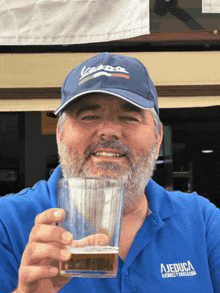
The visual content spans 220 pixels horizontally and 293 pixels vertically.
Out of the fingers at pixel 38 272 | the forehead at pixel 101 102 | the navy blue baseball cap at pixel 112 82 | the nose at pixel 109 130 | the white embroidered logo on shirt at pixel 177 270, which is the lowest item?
the white embroidered logo on shirt at pixel 177 270

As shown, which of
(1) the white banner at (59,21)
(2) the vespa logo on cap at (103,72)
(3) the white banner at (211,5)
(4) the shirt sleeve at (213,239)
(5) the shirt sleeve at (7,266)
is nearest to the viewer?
(5) the shirt sleeve at (7,266)

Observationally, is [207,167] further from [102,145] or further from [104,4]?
[102,145]

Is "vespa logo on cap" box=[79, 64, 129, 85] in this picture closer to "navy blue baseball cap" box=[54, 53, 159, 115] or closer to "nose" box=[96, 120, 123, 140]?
"navy blue baseball cap" box=[54, 53, 159, 115]

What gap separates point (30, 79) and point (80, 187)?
2077 mm

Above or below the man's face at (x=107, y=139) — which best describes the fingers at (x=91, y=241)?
below

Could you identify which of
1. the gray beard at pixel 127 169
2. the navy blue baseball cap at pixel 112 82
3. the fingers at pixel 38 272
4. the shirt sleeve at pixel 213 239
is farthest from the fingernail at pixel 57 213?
the shirt sleeve at pixel 213 239

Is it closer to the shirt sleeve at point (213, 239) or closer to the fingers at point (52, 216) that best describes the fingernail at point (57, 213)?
the fingers at point (52, 216)

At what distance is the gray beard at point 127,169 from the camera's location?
3.93 feet

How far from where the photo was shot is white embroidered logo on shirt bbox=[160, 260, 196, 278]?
1251 millimetres

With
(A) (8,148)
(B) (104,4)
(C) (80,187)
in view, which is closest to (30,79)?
(B) (104,4)

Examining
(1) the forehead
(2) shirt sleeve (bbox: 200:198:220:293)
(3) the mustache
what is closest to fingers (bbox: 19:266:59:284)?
(3) the mustache

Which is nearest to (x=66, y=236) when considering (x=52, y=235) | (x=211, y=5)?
(x=52, y=235)

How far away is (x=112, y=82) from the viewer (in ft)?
4.01

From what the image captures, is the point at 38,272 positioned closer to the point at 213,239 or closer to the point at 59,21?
the point at 213,239
